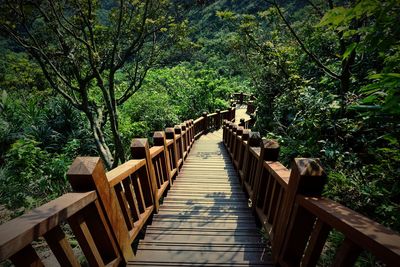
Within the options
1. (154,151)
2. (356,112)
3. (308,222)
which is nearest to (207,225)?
(154,151)

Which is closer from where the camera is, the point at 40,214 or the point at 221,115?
the point at 40,214

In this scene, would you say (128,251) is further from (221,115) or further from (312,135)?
(221,115)

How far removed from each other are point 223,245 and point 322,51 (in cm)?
701

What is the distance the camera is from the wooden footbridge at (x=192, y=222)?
1.26 metres

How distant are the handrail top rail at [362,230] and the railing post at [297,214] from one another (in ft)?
0.45

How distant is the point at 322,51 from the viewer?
7.38m

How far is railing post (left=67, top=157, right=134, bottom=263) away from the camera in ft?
5.66

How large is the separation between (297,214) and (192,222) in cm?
180

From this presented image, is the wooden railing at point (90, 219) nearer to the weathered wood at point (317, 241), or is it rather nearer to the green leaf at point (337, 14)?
the weathered wood at point (317, 241)

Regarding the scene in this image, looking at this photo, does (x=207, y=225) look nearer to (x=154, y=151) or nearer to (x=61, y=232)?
(x=154, y=151)

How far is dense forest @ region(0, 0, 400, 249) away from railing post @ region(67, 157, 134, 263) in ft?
6.09

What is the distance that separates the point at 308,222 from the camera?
6.30 ft

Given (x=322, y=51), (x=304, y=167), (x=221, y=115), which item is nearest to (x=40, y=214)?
(x=304, y=167)

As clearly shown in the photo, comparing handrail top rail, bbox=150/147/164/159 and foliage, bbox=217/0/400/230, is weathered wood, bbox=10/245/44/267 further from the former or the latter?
foliage, bbox=217/0/400/230
